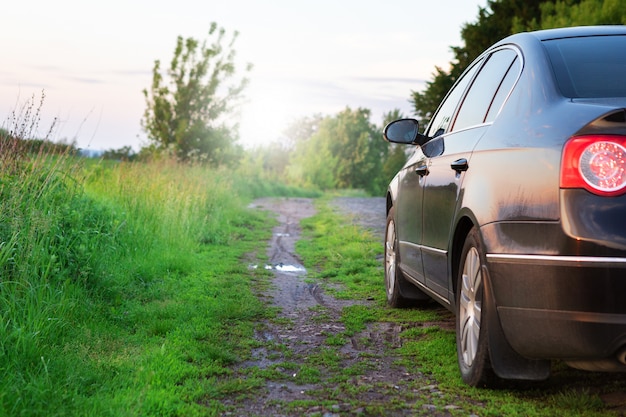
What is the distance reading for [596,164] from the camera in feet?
9.77

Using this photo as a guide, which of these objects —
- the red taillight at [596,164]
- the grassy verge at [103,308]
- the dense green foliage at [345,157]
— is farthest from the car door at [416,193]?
the dense green foliage at [345,157]

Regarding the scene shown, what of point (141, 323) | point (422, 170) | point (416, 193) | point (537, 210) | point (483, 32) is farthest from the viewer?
point (483, 32)

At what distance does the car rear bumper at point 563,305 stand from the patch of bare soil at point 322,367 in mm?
703

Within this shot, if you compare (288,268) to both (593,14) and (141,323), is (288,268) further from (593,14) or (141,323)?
(593,14)

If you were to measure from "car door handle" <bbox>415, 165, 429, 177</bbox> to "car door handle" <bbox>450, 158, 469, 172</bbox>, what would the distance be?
86 cm

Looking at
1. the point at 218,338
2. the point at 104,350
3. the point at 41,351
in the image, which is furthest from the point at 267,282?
the point at 41,351

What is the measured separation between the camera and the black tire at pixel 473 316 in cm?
367

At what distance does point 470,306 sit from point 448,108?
2101 millimetres

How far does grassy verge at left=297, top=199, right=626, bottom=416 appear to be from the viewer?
3666 mm

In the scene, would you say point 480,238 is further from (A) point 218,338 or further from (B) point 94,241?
(B) point 94,241

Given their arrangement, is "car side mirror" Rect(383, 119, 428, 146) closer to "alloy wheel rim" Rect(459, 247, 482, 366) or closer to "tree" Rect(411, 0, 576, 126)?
"alloy wheel rim" Rect(459, 247, 482, 366)

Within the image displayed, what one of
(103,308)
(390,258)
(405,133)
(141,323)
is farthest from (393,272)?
(103,308)

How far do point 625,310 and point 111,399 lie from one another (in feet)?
8.00

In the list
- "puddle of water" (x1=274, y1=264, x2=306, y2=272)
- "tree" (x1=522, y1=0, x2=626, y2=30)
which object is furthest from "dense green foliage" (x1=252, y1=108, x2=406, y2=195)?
"puddle of water" (x1=274, y1=264, x2=306, y2=272)
